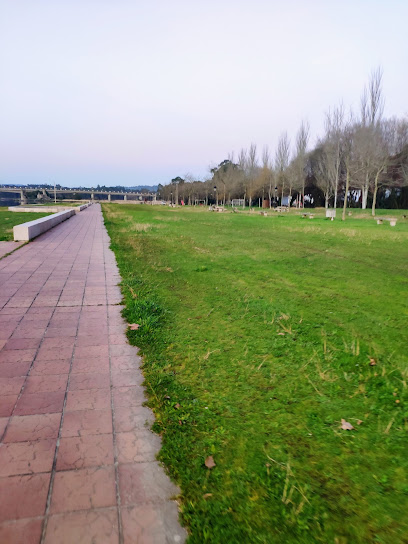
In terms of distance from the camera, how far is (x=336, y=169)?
132 ft

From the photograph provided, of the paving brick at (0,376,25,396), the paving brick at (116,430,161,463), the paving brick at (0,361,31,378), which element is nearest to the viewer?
the paving brick at (116,430,161,463)

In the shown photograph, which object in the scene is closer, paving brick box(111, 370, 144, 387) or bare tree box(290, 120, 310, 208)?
paving brick box(111, 370, 144, 387)

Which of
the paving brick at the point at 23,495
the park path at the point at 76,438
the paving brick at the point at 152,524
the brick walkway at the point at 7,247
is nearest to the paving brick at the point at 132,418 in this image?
the park path at the point at 76,438

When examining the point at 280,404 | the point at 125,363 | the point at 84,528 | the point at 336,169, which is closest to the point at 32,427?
the point at 84,528

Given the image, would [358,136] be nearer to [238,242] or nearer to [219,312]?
[238,242]

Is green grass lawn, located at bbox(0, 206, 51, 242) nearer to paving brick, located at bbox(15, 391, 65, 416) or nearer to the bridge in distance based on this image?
paving brick, located at bbox(15, 391, 65, 416)

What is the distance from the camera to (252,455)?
235cm

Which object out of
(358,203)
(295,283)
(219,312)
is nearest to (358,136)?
(358,203)

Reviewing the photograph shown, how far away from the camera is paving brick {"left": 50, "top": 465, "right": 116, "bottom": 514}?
1930mm

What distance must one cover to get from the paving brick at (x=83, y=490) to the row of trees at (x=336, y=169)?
28.5 m

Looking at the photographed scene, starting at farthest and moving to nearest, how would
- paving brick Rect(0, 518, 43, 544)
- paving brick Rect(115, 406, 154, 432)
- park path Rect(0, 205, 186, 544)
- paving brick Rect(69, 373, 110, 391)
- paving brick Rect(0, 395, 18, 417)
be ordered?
1. paving brick Rect(69, 373, 110, 391)
2. paving brick Rect(0, 395, 18, 417)
3. paving brick Rect(115, 406, 154, 432)
4. park path Rect(0, 205, 186, 544)
5. paving brick Rect(0, 518, 43, 544)

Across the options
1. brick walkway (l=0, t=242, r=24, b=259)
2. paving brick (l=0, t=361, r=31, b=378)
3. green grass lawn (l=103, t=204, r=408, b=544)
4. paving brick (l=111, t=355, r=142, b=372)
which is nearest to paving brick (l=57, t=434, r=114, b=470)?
green grass lawn (l=103, t=204, r=408, b=544)

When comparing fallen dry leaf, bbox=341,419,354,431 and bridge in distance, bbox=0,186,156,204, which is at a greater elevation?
bridge in distance, bbox=0,186,156,204

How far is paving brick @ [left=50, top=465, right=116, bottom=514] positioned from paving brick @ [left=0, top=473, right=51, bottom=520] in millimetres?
63
